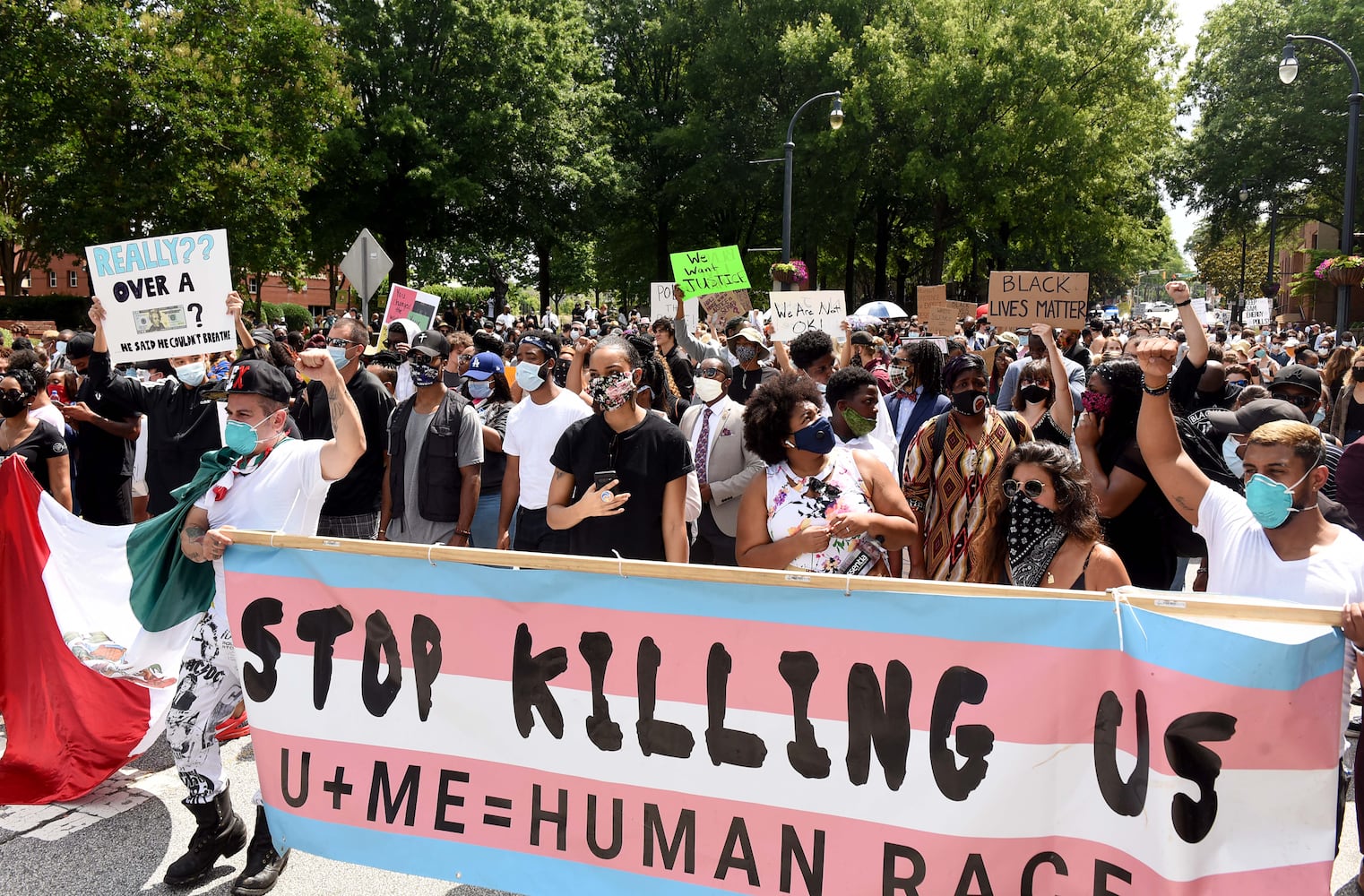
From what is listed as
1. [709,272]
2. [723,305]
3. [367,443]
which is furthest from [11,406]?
[723,305]

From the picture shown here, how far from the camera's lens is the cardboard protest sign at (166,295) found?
689 cm

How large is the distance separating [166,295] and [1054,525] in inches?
232

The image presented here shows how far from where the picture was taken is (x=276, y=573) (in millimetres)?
3627

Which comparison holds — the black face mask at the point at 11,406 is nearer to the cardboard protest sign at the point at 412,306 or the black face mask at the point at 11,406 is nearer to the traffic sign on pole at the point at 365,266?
the cardboard protest sign at the point at 412,306

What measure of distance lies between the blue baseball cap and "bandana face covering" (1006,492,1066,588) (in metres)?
3.76

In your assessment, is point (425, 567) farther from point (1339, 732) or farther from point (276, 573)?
point (1339, 732)

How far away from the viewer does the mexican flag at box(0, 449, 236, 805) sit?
4.43 m

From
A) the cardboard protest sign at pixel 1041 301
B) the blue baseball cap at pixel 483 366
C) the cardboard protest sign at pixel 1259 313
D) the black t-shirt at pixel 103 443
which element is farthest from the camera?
the cardboard protest sign at pixel 1259 313

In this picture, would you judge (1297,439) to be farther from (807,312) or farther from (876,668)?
(807,312)

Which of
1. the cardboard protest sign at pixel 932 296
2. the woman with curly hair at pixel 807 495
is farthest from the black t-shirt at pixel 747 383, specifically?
the cardboard protest sign at pixel 932 296

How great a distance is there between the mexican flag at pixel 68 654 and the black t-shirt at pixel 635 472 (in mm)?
1639

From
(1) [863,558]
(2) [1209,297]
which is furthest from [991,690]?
(2) [1209,297]

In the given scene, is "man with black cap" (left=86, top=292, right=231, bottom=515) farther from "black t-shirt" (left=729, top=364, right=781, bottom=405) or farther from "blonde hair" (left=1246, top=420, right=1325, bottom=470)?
"blonde hair" (left=1246, top=420, right=1325, bottom=470)

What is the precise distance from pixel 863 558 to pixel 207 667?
2504mm
